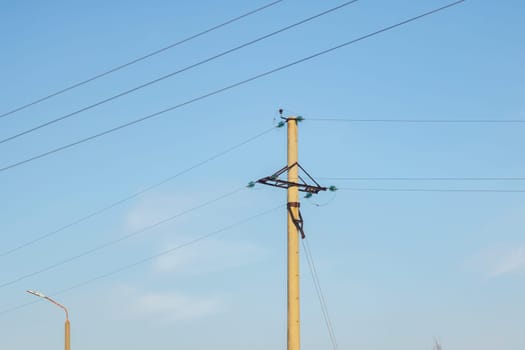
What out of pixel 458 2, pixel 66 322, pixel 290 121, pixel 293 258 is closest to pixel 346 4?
pixel 458 2

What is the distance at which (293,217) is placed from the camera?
1206 inches

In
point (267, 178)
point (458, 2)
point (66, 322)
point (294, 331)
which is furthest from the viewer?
point (66, 322)

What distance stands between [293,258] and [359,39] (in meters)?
8.50

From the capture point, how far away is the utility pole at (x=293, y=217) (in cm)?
2914

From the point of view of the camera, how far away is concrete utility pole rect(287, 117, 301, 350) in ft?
95.5

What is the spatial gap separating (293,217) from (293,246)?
1.08 meters

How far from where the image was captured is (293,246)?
30203 millimetres

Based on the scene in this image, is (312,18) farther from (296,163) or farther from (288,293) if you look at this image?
(288,293)

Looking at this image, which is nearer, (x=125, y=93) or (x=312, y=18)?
(x=312, y=18)

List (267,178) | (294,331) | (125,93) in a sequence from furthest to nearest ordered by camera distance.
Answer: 1. (267,178)
2. (294,331)
3. (125,93)

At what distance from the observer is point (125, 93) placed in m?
27.2

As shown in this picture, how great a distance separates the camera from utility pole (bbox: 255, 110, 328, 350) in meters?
29.1

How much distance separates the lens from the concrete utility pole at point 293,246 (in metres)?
29.1

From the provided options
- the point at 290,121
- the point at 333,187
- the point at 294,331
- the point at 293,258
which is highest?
the point at 290,121
